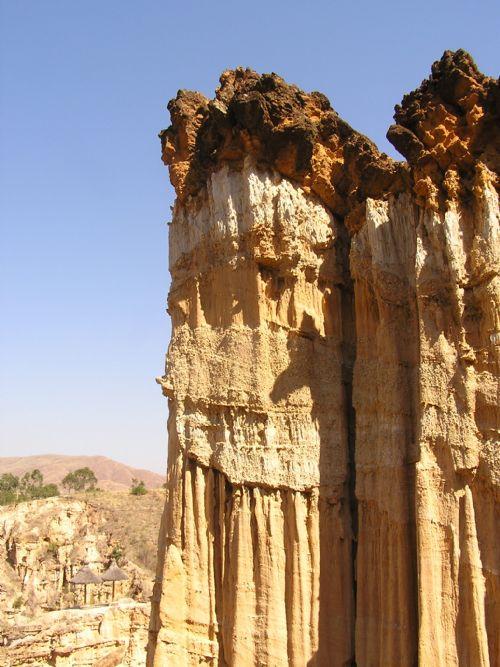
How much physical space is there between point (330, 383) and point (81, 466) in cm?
16274

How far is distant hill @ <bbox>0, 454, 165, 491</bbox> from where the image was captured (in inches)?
6481

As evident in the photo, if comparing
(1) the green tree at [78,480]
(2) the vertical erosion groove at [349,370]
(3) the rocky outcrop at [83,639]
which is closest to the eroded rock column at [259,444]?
(2) the vertical erosion groove at [349,370]

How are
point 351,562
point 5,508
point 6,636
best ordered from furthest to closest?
point 5,508
point 6,636
point 351,562

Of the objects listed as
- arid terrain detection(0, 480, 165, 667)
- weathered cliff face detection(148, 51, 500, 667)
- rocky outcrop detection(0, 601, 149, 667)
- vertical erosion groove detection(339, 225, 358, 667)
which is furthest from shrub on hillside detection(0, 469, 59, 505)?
vertical erosion groove detection(339, 225, 358, 667)

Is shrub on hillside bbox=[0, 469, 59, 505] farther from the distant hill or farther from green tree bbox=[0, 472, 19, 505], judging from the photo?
the distant hill

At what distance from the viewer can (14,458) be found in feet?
611

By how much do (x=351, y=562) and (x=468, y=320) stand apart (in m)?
5.26

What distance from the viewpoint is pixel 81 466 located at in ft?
549

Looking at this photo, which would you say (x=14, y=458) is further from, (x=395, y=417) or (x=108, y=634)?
(x=395, y=417)

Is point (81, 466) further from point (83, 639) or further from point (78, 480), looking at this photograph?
point (83, 639)

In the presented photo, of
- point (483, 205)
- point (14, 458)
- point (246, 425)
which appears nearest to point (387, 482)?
point (246, 425)

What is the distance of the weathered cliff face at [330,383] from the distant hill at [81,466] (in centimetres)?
15116

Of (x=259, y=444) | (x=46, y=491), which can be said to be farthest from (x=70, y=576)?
(x=259, y=444)

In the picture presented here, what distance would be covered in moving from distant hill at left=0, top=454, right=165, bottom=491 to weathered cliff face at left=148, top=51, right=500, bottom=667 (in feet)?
496
